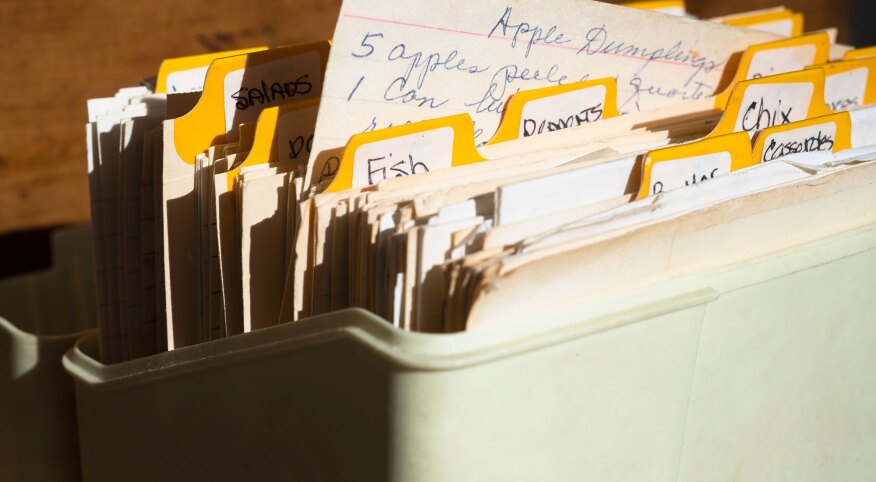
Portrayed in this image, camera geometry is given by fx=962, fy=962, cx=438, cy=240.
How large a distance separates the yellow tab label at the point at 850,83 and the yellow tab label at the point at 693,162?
168mm

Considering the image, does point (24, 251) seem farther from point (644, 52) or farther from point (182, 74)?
point (644, 52)

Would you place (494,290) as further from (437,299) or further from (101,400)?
(101,400)

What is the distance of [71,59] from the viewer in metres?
A: 1.18

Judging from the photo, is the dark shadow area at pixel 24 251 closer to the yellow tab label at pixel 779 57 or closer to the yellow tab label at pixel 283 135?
Result: the yellow tab label at pixel 283 135

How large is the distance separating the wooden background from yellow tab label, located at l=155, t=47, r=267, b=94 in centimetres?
50

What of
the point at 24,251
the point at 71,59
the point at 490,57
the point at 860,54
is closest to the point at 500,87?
the point at 490,57

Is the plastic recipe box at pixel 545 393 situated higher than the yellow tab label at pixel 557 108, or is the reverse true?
the yellow tab label at pixel 557 108

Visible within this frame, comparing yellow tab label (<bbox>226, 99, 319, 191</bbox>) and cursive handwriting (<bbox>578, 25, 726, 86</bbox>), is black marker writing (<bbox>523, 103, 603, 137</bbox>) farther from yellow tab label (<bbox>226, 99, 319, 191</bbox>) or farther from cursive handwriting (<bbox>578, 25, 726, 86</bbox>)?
yellow tab label (<bbox>226, 99, 319, 191</bbox>)

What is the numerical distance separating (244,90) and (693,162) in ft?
0.97

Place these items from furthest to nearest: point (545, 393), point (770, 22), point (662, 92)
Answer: point (770, 22), point (662, 92), point (545, 393)

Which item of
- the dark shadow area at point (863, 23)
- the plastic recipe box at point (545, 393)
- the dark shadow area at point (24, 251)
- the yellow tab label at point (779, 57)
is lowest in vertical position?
the dark shadow area at point (24, 251)

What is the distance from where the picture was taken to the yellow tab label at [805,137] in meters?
0.62

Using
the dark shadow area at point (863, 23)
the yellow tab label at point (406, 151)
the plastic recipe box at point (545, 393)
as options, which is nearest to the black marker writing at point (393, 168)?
the yellow tab label at point (406, 151)

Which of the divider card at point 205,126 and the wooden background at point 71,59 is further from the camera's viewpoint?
the wooden background at point 71,59
